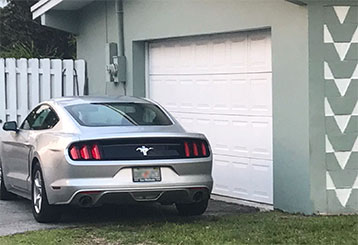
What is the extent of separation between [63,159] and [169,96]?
448 centimetres

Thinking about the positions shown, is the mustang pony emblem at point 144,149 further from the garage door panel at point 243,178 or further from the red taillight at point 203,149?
the garage door panel at point 243,178

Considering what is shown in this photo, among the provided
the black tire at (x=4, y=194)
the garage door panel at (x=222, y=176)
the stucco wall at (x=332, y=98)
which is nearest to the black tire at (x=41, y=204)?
the black tire at (x=4, y=194)

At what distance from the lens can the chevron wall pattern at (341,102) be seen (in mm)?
8898

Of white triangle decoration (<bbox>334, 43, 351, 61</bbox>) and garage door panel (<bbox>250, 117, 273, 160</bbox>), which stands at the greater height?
white triangle decoration (<bbox>334, 43, 351, 61</bbox>)

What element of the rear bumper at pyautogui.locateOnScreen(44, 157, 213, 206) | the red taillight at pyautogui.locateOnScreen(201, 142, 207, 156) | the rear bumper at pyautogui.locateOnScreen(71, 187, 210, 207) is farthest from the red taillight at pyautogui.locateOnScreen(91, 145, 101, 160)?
the red taillight at pyautogui.locateOnScreen(201, 142, 207, 156)

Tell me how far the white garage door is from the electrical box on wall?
128 centimetres

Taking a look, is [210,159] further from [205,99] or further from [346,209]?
[205,99]

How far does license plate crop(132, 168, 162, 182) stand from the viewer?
26.2 feet

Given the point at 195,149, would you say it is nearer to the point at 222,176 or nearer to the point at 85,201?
the point at 85,201

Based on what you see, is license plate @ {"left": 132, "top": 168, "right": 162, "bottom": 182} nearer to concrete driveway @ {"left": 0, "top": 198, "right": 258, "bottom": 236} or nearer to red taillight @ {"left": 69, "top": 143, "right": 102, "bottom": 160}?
red taillight @ {"left": 69, "top": 143, "right": 102, "bottom": 160}

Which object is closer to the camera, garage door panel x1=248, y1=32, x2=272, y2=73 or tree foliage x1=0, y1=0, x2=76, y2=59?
garage door panel x1=248, y1=32, x2=272, y2=73

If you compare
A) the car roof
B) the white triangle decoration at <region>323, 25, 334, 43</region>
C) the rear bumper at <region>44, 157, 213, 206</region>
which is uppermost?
Answer: the white triangle decoration at <region>323, 25, 334, 43</region>

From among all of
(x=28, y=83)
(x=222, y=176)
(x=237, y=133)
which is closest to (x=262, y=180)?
(x=237, y=133)

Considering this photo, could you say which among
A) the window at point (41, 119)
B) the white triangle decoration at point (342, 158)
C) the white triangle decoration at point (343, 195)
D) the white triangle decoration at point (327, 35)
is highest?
the white triangle decoration at point (327, 35)
